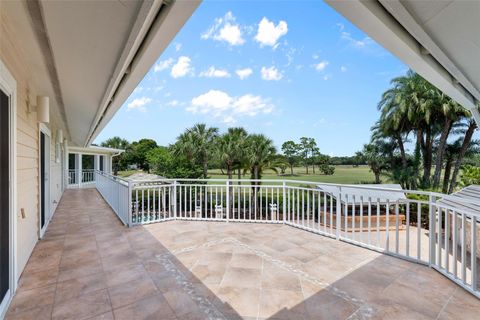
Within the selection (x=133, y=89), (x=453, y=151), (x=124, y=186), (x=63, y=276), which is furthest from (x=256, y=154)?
(x=453, y=151)

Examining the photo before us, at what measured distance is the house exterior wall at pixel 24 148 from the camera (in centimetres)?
214

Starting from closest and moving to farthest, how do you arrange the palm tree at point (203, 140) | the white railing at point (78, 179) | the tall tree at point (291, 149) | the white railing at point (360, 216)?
the white railing at point (360, 216)
the white railing at point (78, 179)
the palm tree at point (203, 140)
the tall tree at point (291, 149)

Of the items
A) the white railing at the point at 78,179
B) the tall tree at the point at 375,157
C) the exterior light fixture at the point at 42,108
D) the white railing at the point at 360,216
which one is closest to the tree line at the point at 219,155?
the white railing at the point at 78,179

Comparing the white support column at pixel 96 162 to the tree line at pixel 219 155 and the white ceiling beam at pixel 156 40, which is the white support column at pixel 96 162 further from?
the white ceiling beam at pixel 156 40

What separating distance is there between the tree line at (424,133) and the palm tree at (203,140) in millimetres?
11811

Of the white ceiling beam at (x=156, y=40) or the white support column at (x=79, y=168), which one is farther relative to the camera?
the white support column at (x=79, y=168)

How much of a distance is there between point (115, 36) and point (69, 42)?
1.81 ft

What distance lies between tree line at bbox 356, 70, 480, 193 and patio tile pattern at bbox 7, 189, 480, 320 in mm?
14205

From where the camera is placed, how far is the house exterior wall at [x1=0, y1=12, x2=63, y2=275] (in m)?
2.14

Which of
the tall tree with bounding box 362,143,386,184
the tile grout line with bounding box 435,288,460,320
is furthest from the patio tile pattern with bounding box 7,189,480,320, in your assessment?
the tall tree with bounding box 362,143,386,184

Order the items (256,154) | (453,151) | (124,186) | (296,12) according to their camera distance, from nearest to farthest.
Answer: (296,12) < (124,186) < (256,154) < (453,151)

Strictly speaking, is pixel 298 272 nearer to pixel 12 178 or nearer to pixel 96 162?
pixel 12 178

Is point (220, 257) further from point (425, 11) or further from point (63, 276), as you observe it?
point (425, 11)

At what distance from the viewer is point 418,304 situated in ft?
6.73
